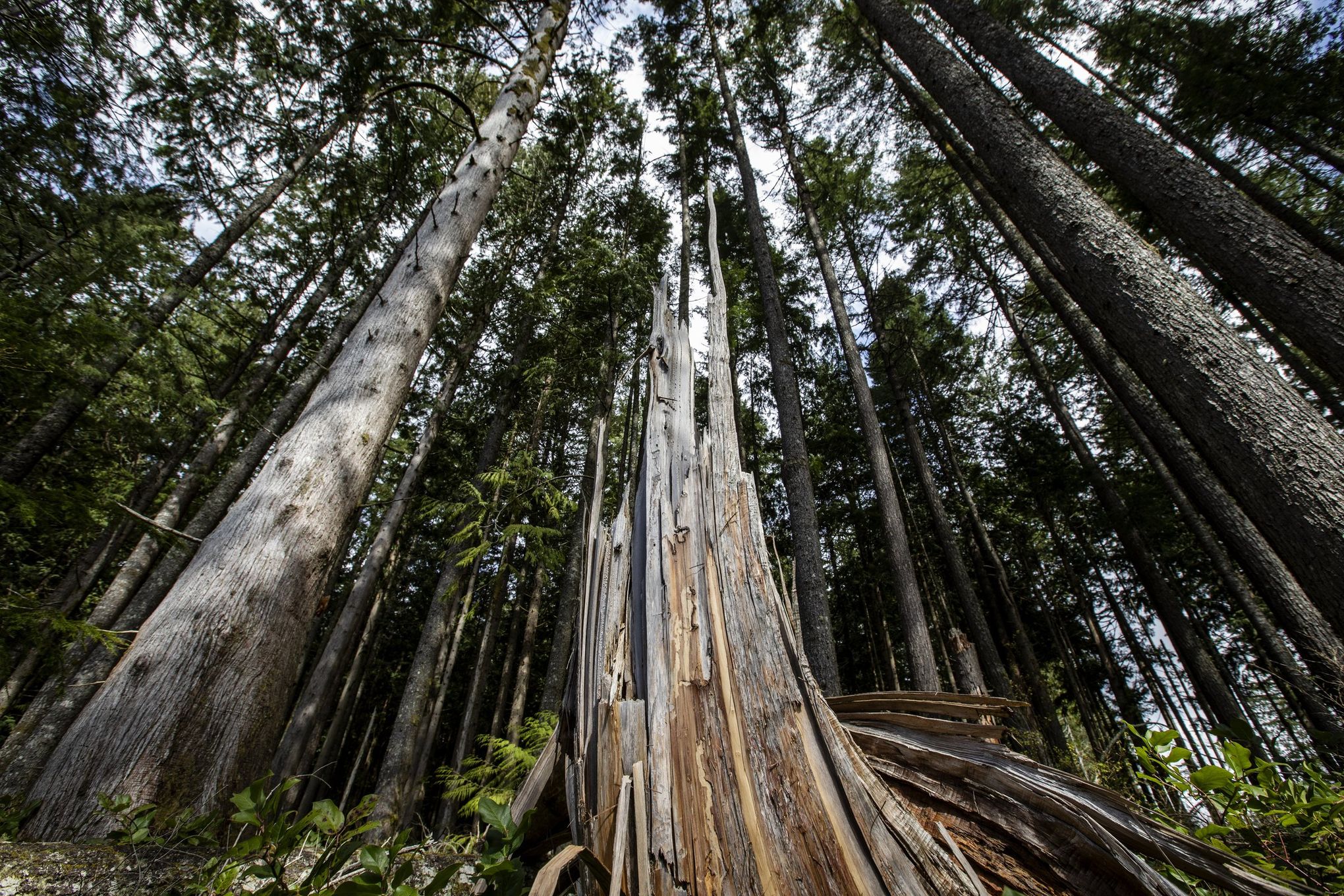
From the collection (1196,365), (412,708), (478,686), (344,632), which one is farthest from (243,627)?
(478,686)

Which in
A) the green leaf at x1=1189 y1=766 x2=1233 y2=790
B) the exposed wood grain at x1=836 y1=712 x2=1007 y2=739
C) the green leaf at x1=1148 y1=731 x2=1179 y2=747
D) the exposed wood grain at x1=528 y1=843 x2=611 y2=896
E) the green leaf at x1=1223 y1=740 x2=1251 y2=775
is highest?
the exposed wood grain at x1=836 y1=712 x2=1007 y2=739

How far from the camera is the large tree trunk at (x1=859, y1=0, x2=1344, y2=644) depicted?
2.29 meters

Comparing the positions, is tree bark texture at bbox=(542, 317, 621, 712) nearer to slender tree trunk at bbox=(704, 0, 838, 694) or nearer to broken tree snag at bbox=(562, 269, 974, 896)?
slender tree trunk at bbox=(704, 0, 838, 694)

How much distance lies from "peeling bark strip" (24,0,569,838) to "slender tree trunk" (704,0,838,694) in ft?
17.0

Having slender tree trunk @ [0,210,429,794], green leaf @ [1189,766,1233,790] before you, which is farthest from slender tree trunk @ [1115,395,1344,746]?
slender tree trunk @ [0,210,429,794]

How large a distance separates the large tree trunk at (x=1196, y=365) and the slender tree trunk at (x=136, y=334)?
5.97 meters

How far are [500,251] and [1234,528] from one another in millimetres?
13403

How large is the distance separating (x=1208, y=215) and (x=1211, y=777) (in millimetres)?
3521

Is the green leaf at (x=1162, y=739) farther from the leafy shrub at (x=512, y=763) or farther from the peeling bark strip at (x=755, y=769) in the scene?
the leafy shrub at (x=512, y=763)

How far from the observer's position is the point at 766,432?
55.7 feet

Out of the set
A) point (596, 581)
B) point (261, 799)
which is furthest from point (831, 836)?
point (261, 799)

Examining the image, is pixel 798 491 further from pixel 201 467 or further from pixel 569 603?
pixel 201 467

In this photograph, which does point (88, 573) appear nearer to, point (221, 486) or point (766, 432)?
point (221, 486)

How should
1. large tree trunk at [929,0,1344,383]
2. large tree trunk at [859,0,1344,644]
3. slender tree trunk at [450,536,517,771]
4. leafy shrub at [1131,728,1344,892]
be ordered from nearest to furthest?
leafy shrub at [1131,728,1344,892], large tree trunk at [859,0,1344,644], large tree trunk at [929,0,1344,383], slender tree trunk at [450,536,517,771]
